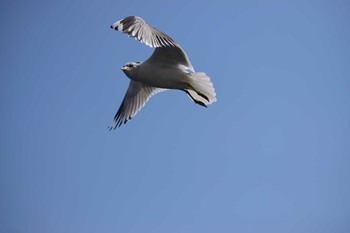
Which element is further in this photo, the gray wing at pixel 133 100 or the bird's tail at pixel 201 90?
the gray wing at pixel 133 100

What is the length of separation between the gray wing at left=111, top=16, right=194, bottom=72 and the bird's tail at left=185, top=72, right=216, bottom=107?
140mm

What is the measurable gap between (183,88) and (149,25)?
1.01 m

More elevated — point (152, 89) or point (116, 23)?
point (152, 89)

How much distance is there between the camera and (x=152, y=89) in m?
7.00

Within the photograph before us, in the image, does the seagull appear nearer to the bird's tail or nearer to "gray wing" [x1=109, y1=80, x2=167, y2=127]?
the bird's tail

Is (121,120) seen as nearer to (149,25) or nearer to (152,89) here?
(152,89)

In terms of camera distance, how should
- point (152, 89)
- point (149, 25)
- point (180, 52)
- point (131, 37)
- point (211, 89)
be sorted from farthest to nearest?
point (152, 89) → point (211, 89) → point (180, 52) → point (149, 25) → point (131, 37)

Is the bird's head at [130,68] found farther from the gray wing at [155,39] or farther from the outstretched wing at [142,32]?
the outstretched wing at [142,32]

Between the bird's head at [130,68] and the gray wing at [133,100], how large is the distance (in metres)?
1.10

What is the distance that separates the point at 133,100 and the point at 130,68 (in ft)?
4.29

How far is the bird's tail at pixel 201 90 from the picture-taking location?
5734mm

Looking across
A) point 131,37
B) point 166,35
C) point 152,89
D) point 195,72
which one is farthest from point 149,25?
point 152,89

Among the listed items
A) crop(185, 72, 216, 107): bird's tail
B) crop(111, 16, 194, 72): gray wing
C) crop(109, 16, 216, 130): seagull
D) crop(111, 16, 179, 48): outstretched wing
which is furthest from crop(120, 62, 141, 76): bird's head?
crop(111, 16, 179, 48): outstretched wing

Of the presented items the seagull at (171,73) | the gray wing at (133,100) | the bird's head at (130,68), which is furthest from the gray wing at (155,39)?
the gray wing at (133,100)
